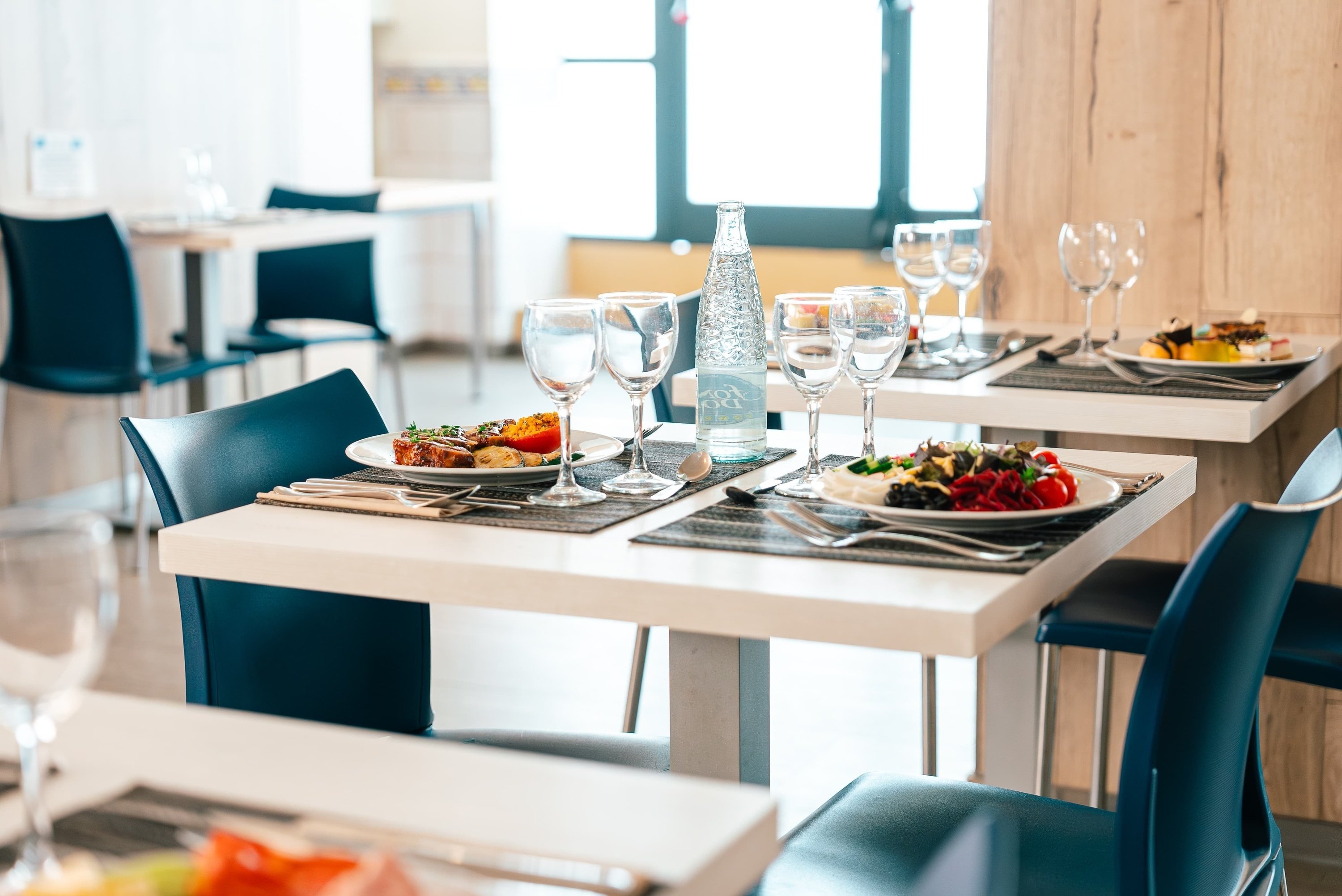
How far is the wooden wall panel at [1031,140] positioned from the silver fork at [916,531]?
54.5 inches

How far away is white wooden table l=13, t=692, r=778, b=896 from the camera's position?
62 centimetres

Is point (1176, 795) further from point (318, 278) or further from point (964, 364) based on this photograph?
point (318, 278)

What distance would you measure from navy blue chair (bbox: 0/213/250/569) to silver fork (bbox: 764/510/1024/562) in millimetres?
2644

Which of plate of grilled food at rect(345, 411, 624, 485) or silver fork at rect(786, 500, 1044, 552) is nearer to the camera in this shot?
silver fork at rect(786, 500, 1044, 552)

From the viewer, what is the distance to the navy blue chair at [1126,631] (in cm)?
173

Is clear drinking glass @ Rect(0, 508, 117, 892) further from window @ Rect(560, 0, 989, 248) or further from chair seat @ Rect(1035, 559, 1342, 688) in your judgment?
window @ Rect(560, 0, 989, 248)

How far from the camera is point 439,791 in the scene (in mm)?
671

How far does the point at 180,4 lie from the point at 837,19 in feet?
10.2

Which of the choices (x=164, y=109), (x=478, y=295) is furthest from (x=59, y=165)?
(x=478, y=295)

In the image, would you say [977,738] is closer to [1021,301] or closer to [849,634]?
[1021,301]

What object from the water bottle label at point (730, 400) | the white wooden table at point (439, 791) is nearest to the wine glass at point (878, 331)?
the water bottle label at point (730, 400)

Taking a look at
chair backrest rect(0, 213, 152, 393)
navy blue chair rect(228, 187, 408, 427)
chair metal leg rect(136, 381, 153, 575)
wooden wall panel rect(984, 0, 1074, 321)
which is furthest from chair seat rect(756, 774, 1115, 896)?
navy blue chair rect(228, 187, 408, 427)

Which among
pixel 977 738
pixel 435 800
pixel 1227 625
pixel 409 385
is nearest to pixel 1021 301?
pixel 977 738

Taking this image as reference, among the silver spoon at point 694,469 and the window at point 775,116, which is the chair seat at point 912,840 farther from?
the window at point 775,116
